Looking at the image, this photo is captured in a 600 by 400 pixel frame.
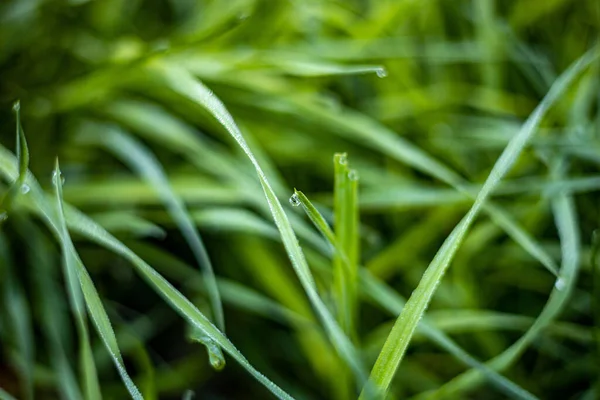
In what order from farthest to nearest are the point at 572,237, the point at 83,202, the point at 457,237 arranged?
the point at 83,202 → the point at 572,237 → the point at 457,237

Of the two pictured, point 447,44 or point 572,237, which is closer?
point 572,237

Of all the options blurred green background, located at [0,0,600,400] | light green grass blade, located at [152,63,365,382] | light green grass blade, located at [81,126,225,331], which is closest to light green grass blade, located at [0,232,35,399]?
blurred green background, located at [0,0,600,400]

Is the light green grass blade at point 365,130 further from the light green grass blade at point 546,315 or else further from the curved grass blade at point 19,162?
the curved grass blade at point 19,162

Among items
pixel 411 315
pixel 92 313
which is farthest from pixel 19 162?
pixel 411 315

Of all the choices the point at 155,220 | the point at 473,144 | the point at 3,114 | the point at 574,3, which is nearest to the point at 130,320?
the point at 155,220

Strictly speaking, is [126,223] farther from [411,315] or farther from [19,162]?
[411,315]

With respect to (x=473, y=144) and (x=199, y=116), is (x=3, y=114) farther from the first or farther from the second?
(x=473, y=144)
